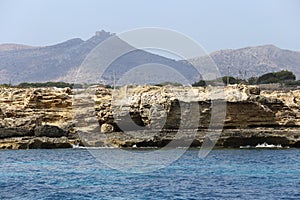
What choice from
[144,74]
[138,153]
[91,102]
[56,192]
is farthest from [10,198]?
[144,74]

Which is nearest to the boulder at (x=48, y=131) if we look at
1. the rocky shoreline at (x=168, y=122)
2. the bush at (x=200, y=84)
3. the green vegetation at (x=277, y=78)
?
the rocky shoreline at (x=168, y=122)

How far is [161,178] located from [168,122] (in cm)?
2695

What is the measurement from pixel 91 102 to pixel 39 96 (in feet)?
23.0

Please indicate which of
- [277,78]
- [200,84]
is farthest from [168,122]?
[277,78]

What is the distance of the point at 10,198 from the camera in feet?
92.9

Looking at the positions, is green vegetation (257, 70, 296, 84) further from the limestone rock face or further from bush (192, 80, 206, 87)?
the limestone rock face

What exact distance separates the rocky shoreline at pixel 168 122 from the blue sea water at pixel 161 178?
9115mm

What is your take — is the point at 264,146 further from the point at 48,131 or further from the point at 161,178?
the point at 161,178

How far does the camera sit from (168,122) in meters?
62.4

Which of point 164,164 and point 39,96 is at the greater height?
point 39,96

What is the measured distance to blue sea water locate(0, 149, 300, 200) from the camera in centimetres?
2923

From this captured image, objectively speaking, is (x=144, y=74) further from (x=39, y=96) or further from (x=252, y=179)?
(x=252, y=179)

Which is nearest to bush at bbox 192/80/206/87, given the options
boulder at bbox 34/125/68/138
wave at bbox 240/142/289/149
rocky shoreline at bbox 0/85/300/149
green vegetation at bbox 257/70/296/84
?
green vegetation at bbox 257/70/296/84

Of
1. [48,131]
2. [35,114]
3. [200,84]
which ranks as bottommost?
[48,131]
